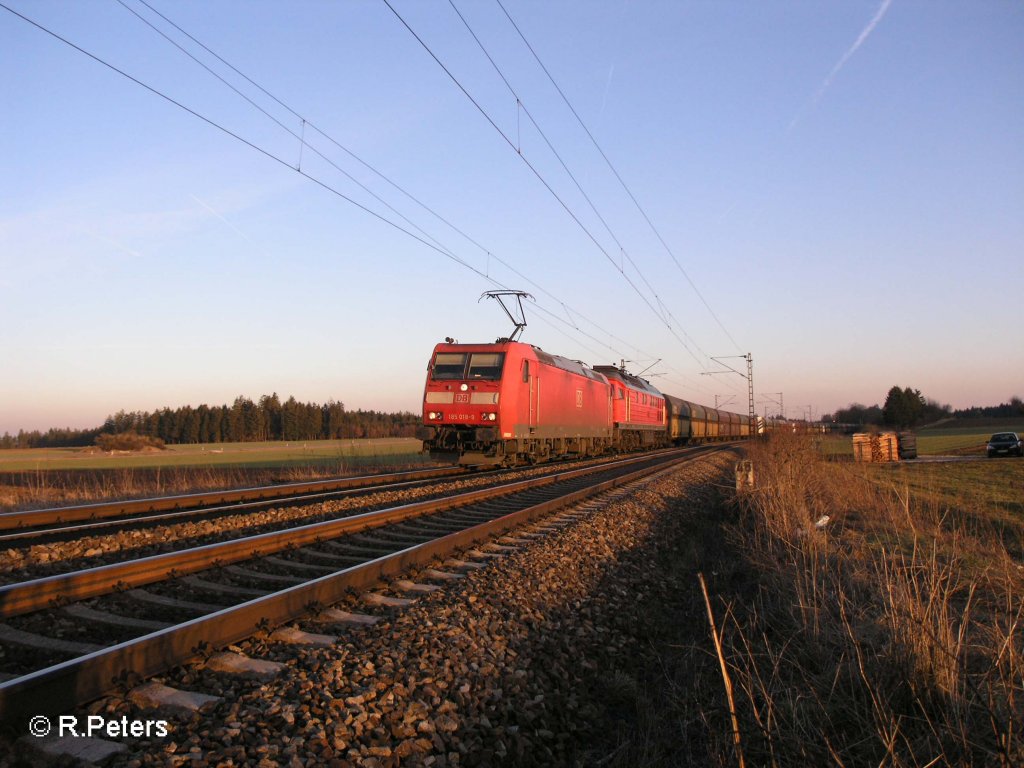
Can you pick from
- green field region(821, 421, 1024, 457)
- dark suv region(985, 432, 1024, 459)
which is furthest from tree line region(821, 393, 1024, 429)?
dark suv region(985, 432, 1024, 459)

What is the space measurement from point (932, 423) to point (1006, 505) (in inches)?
5045

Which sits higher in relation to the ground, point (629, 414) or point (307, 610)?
point (629, 414)

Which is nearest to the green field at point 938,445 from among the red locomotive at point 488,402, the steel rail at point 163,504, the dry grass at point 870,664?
the red locomotive at point 488,402

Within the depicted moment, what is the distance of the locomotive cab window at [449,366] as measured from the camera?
18.0m

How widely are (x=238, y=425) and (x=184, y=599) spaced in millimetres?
95774

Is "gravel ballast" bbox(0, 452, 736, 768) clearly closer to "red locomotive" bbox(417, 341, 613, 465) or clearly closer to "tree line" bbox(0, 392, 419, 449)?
"red locomotive" bbox(417, 341, 613, 465)

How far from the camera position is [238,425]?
93.6m

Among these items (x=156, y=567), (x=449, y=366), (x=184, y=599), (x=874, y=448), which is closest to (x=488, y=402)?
(x=449, y=366)

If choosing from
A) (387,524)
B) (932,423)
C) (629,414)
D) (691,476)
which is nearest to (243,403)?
(629,414)

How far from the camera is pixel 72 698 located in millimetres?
3078

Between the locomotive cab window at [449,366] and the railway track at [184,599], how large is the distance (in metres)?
10.1

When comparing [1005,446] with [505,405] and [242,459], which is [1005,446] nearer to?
[505,405]

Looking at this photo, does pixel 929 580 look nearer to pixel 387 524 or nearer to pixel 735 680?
Result: pixel 735 680

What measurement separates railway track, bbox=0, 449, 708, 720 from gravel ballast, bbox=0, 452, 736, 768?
20 cm
